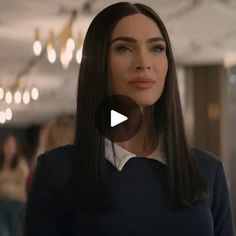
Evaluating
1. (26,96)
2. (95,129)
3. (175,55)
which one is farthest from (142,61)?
(26,96)

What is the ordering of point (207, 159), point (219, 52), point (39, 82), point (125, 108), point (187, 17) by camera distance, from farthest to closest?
point (39, 82) < point (219, 52) < point (187, 17) < point (207, 159) < point (125, 108)

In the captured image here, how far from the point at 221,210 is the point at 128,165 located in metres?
0.19

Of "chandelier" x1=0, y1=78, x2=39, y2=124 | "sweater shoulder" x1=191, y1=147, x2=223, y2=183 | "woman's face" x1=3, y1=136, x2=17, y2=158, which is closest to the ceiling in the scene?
"chandelier" x1=0, y1=78, x2=39, y2=124

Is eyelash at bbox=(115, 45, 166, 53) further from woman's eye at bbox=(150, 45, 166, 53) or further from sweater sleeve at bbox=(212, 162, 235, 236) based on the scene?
sweater sleeve at bbox=(212, 162, 235, 236)

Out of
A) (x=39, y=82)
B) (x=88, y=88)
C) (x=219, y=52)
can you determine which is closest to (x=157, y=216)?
(x=88, y=88)

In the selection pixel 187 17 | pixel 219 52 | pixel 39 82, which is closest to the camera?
pixel 187 17

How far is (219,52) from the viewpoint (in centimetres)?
750

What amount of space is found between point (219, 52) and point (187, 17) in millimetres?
2052

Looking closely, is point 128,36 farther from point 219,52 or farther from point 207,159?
point 219,52

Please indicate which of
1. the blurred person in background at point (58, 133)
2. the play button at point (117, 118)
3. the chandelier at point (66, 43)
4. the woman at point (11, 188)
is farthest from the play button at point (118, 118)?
the woman at point (11, 188)

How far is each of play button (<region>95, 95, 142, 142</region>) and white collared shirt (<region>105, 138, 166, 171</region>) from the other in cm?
2

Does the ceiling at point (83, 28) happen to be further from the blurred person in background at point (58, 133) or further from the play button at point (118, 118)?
the play button at point (118, 118)

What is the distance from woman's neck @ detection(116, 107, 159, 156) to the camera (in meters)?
1.06

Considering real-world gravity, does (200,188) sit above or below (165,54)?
below
